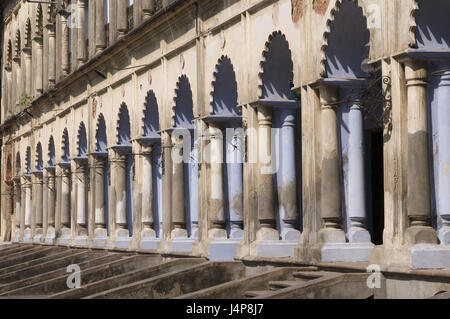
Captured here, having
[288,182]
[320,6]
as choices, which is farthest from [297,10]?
[288,182]

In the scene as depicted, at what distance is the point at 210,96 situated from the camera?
58.1 feet

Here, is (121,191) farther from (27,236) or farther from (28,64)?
(28,64)

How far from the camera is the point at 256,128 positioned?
52.5 ft

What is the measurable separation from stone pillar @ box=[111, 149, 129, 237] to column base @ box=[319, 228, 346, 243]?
422 inches

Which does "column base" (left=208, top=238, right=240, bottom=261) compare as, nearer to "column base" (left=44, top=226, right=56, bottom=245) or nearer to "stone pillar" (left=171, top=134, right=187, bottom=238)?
"stone pillar" (left=171, top=134, right=187, bottom=238)

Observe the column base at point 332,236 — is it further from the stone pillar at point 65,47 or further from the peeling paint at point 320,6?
the stone pillar at point 65,47

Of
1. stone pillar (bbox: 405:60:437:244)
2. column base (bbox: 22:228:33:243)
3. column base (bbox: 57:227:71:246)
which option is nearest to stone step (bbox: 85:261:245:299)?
stone pillar (bbox: 405:60:437:244)

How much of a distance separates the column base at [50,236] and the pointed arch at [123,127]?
293 inches

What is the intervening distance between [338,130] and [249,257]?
2.89 metres

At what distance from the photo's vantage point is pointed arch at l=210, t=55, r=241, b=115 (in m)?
17.5

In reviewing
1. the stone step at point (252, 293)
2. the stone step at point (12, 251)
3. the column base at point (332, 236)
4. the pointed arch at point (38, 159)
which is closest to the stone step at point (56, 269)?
the stone step at point (252, 293)
